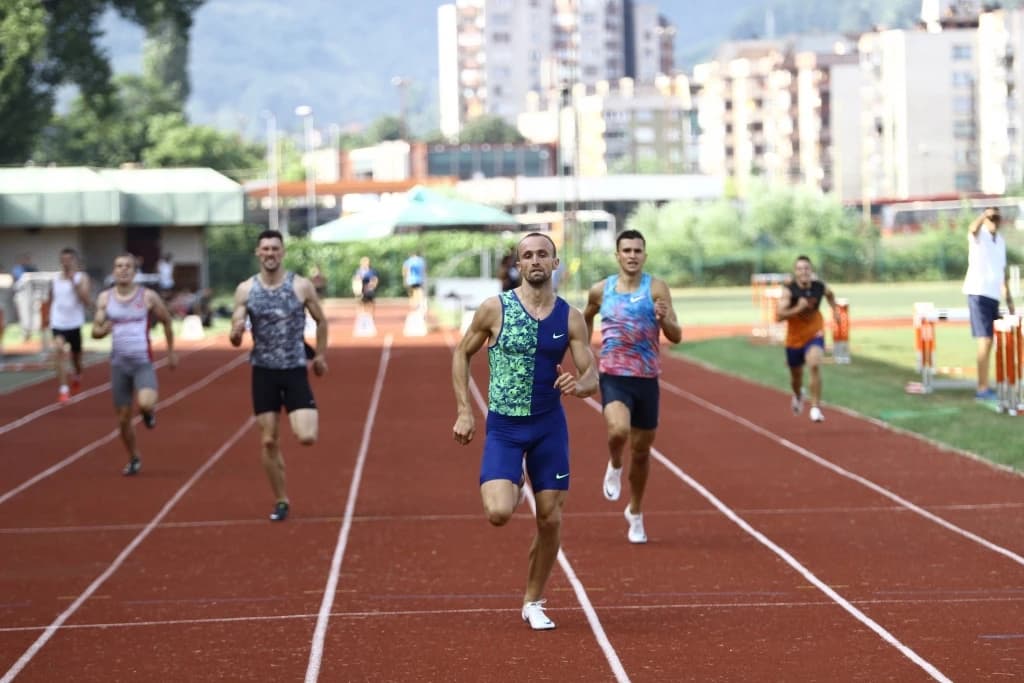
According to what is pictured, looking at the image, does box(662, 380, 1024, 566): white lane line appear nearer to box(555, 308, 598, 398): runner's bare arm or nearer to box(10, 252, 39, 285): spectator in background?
box(555, 308, 598, 398): runner's bare arm

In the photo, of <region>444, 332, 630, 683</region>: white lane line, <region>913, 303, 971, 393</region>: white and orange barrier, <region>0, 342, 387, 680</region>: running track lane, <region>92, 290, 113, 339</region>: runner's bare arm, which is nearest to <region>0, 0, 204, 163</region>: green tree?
<region>913, 303, 971, 393</region>: white and orange barrier

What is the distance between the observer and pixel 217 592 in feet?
33.5

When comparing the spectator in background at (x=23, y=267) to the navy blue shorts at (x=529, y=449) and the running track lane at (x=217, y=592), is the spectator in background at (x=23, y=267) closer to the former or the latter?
the running track lane at (x=217, y=592)

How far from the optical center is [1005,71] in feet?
421

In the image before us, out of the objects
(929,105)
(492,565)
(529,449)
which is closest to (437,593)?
(492,565)

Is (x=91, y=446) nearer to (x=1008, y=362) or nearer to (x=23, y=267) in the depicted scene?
(x=1008, y=362)

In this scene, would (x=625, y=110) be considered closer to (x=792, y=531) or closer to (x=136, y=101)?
(x=136, y=101)

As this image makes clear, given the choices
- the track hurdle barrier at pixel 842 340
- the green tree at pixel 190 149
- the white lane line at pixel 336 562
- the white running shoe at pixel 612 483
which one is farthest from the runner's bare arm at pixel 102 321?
the green tree at pixel 190 149

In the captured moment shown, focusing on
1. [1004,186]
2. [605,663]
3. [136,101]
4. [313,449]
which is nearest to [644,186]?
[1004,186]

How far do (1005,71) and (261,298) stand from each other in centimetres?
12216

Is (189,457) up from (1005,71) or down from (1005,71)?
down

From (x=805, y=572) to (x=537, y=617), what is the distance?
7.02ft

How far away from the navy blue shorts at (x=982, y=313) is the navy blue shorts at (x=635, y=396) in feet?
25.9

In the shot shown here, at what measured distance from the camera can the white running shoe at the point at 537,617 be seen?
28.9 feet
